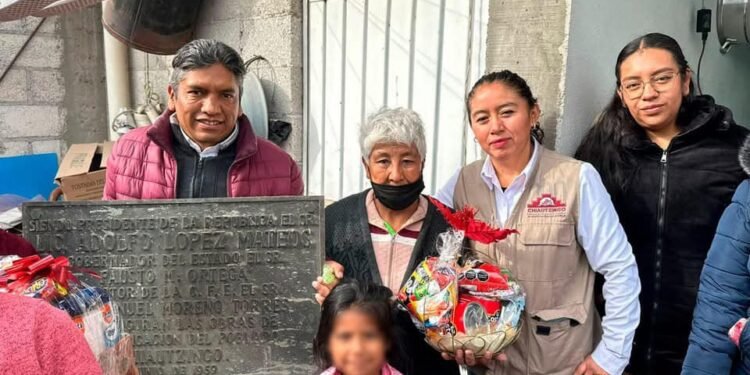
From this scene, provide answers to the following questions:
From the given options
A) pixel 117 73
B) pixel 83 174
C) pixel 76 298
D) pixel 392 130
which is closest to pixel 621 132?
pixel 392 130

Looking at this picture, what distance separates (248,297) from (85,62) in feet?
16.9

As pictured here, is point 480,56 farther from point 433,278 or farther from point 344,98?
point 433,278

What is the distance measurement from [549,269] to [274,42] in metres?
3.28

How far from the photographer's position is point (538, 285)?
239cm

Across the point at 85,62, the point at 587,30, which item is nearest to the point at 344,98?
the point at 587,30

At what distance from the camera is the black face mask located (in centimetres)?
231

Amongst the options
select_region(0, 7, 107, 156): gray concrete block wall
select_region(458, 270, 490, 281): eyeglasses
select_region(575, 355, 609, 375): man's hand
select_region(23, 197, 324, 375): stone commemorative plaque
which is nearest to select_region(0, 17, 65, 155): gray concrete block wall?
select_region(0, 7, 107, 156): gray concrete block wall

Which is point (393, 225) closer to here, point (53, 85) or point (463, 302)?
point (463, 302)

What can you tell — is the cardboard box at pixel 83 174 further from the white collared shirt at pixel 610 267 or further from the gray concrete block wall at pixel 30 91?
the white collared shirt at pixel 610 267

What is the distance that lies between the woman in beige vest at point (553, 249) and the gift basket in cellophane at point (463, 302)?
268 millimetres

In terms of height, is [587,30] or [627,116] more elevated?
[587,30]

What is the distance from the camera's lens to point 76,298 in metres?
1.79

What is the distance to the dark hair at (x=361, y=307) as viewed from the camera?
2111 mm

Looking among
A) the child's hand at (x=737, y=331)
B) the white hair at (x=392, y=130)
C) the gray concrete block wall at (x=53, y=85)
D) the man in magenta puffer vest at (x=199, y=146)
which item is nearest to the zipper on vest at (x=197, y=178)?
the man in magenta puffer vest at (x=199, y=146)
